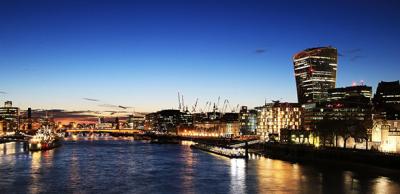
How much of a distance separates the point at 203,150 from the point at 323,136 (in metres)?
44.2

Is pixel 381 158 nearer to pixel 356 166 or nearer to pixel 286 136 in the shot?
pixel 356 166

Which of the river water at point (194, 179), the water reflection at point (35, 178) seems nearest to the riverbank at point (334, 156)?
the river water at point (194, 179)

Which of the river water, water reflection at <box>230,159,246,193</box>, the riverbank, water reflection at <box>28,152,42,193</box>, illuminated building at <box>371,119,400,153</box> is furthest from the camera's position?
illuminated building at <box>371,119,400,153</box>

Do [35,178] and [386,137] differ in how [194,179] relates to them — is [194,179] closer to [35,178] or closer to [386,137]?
[35,178]

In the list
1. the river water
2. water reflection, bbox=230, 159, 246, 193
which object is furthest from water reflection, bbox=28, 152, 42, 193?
water reflection, bbox=230, 159, 246, 193

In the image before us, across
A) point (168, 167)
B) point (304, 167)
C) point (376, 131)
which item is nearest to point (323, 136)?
point (376, 131)

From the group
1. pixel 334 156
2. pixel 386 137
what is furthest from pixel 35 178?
pixel 386 137

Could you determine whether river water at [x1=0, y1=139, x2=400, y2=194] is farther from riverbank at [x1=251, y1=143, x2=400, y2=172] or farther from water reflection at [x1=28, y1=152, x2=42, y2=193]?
riverbank at [x1=251, y1=143, x2=400, y2=172]

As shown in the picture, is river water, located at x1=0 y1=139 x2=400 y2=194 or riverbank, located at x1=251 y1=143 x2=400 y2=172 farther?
riverbank, located at x1=251 y1=143 x2=400 y2=172

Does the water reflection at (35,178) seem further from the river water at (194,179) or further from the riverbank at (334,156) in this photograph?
the riverbank at (334,156)

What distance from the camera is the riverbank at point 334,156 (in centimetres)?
7762

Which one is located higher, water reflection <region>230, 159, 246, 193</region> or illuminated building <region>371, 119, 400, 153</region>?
illuminated building <region>371, 119, 400, 153</region>

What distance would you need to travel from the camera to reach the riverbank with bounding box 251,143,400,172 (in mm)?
77625

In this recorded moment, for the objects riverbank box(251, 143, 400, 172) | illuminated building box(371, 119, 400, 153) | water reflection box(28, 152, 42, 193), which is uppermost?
illuminated building box(371, 119, 400, 153)
